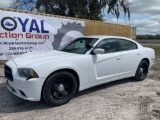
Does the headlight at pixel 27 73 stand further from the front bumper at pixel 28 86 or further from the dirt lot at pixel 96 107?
the dirt lot at pixel 96 107

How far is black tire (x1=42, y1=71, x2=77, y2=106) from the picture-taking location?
11.8ft

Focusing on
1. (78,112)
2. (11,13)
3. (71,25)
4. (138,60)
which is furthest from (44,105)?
(71,25)

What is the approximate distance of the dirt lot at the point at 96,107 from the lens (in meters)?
3.37

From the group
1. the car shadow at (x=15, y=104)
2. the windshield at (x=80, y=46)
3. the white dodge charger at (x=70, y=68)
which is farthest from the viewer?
the windshield at (x=80, y=46)

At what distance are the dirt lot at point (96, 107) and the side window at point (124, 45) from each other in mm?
1202

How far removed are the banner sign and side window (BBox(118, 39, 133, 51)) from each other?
413 cm

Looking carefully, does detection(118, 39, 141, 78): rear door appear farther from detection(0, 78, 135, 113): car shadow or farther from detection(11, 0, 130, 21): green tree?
detection(11, 0, 130, 21): green tree

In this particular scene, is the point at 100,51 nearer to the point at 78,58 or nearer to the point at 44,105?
the point at 78,58

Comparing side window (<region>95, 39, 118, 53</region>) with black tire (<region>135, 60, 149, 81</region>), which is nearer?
side window (<region>95, 39, 118, 53</region>)

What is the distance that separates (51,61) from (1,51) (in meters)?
4.28

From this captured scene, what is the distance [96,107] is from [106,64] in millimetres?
1252

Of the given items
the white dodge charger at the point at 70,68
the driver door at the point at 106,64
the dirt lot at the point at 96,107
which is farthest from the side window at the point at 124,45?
the dirt lot at the point at 96,107


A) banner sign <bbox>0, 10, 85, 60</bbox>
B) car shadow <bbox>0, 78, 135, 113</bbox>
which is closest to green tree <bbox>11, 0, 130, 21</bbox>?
banner sign <bbox>0, 10, 85, 60</bbox>

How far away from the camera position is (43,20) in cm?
813
